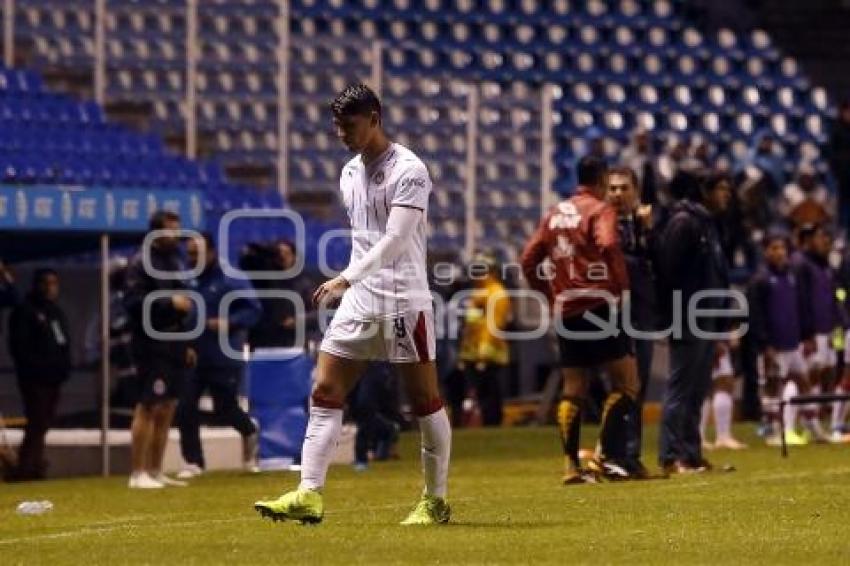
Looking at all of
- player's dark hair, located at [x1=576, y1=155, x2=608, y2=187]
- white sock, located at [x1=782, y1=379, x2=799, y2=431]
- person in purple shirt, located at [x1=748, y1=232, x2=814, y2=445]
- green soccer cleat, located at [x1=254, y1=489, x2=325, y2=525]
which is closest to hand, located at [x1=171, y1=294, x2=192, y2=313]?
player's dark hair, located at [x1=576, y1=155, x2=608, y2=187]

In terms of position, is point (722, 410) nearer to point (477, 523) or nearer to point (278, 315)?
point (278, 315)

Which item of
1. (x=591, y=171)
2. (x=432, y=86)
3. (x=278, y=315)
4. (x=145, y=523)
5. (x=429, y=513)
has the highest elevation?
(x=432, y=86)

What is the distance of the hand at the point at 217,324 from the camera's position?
19391 mm

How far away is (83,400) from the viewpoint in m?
24.7

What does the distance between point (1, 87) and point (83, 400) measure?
3.20 m

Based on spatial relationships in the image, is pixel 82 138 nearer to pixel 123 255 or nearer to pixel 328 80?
pixel 123 255

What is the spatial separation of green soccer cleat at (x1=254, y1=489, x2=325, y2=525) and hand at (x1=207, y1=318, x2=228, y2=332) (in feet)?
27.1

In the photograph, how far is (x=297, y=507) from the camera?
1113 cm

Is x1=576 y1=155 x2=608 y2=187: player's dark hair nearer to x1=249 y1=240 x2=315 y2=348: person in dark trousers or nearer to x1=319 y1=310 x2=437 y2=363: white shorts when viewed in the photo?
x1=319 y1=310 x2=437 y2=363: white shorts

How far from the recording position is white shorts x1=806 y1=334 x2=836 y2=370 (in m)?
→ 22.9

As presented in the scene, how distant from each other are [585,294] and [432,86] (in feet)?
47.1

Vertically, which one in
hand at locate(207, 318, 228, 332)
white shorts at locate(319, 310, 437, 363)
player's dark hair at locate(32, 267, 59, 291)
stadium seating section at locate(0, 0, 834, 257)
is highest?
stadium seating section at locate(0, 0, 834, 257)

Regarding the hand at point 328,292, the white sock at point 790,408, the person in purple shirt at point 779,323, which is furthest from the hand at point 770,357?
the hand at point 328,292

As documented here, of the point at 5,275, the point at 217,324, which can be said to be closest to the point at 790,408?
the point at 217,324
